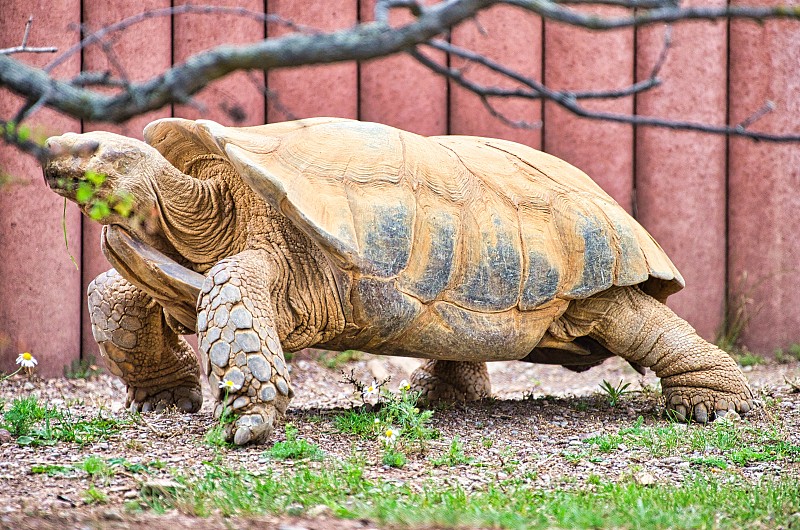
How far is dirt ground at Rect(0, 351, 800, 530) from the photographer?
2.72 meters

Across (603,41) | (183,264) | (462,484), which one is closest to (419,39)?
(462,484)

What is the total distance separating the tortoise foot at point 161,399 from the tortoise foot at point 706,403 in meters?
2.45

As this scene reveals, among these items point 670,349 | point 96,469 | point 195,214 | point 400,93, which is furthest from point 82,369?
point 670,349

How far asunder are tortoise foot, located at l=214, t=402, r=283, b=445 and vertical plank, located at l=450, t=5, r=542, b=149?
12.3ft

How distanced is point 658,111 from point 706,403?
115 inches

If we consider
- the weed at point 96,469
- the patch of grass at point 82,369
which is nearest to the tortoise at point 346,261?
the weed at point 96,469

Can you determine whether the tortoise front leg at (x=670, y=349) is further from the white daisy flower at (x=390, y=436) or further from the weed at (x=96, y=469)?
the weed at (x=96, y=469)

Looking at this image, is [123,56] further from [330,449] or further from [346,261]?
[330,449]

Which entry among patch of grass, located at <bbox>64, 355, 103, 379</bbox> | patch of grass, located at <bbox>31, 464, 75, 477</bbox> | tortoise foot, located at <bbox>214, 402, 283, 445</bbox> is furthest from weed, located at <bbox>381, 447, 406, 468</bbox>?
patch of grass, located at <bbox>64, 355, 103, 379</bbox>

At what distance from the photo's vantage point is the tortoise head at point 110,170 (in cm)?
369

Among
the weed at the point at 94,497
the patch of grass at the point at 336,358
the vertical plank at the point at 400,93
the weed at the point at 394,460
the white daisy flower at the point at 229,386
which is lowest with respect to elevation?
the patch of grass at the point at 336,358

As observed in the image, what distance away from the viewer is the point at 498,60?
7.05 metres

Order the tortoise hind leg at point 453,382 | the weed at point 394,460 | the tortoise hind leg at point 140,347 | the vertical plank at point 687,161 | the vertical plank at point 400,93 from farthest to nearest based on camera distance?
the vertical plank at point 687,161 → the vertical plank at point 400,93 → the tortoise hind leg at point 453,382 → the tortoise hind leg at point 140,347 → the weed at point 394,460

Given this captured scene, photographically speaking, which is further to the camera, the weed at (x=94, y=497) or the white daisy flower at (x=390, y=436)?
the white daisy flower at (x=390, y=436)
